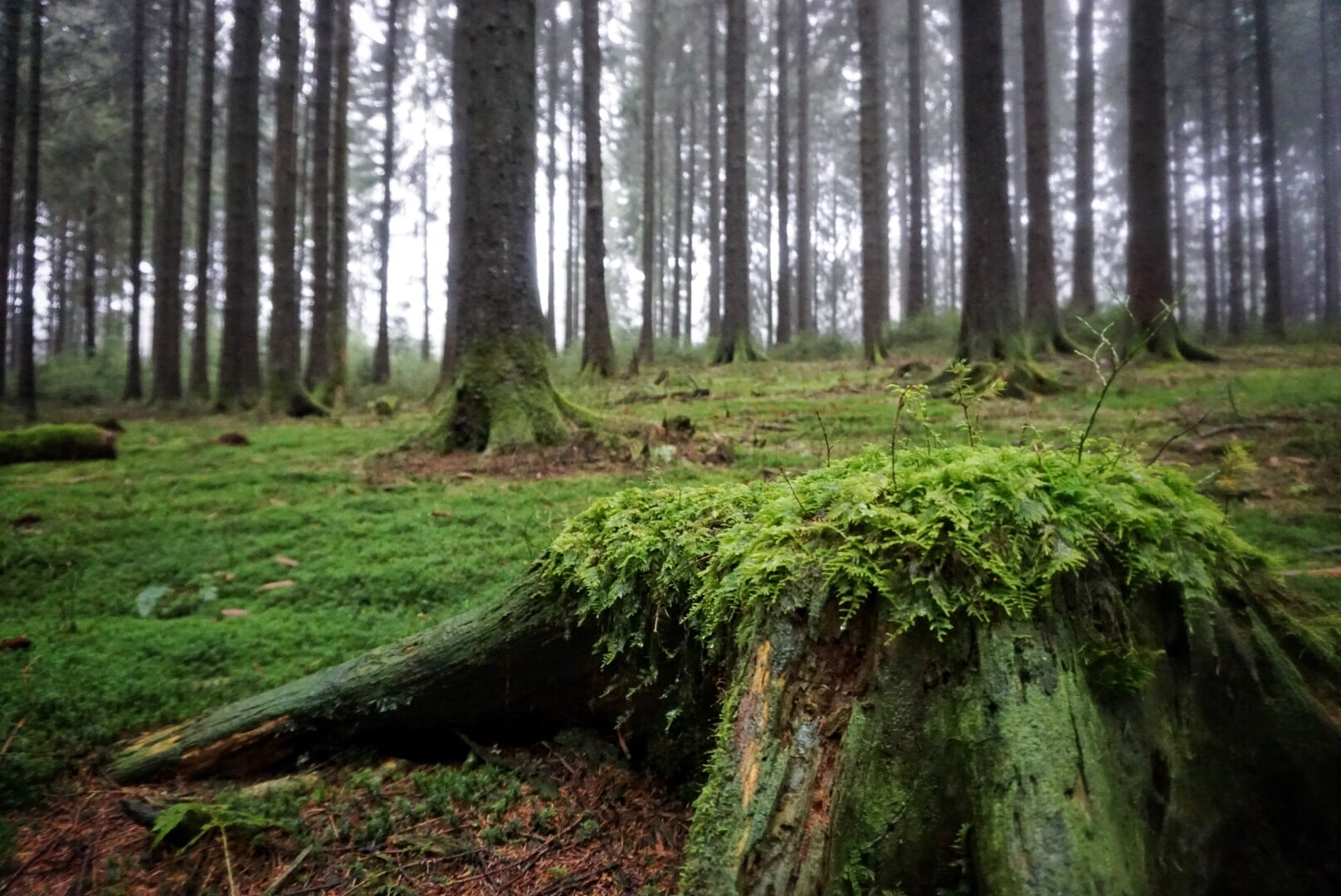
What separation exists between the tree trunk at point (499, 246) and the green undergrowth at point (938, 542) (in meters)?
5.08

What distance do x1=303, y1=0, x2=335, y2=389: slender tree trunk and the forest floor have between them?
8247 millimetres

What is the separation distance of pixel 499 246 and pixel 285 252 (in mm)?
8028

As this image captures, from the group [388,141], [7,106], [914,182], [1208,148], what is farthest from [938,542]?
[1208,148]

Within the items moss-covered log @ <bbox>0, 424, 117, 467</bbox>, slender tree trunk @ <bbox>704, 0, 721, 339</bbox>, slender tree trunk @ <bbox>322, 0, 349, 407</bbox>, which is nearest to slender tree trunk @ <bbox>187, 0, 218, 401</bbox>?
slender tree trunk @ <bbox>322, 0, 349, 407</bbox>

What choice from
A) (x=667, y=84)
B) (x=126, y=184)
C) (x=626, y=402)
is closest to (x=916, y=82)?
(x=667, y=84)

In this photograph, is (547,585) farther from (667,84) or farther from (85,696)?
(667,84)

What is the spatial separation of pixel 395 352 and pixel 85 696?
110 feet

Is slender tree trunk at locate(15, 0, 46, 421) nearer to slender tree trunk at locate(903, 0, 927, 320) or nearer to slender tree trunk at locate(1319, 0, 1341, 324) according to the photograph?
slender tree trunk at locate(903, 0, 927, 320)

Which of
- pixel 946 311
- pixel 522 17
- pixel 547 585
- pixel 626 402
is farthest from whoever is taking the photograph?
pixel 946 311

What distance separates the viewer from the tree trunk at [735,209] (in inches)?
643

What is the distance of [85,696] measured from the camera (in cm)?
342

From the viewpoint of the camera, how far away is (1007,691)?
5.24 feet

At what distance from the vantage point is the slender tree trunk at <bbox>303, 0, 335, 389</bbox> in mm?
14836

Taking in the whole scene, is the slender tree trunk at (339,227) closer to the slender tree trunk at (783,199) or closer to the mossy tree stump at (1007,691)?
the slender tree trunk at (783,199)
